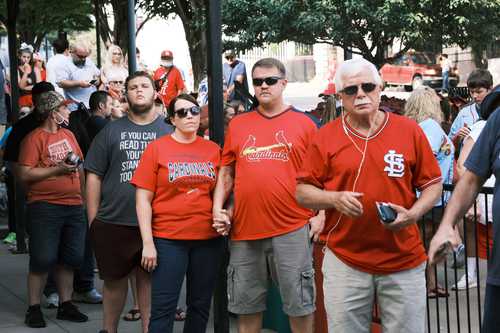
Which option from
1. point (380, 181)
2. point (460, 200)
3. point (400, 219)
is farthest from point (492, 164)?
point (380, 181)

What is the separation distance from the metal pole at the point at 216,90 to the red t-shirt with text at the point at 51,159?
5.11 feet

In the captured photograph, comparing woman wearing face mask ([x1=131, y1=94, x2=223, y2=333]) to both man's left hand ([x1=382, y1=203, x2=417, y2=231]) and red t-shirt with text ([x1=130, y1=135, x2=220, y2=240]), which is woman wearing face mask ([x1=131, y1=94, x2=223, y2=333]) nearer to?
red t-shirt with text ([x1=130, y1=135, x2=220, y2=240])

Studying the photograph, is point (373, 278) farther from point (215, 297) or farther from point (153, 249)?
point (215, 297)

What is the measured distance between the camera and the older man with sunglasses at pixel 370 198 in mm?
4582

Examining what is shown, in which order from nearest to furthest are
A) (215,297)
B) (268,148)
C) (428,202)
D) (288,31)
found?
(428,202) → (268,148) → (215,297) → (288,31)

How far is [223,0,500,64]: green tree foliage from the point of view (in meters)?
19.2

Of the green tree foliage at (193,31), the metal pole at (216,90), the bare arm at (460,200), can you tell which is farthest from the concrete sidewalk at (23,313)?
the green tree foliage at (193,31)

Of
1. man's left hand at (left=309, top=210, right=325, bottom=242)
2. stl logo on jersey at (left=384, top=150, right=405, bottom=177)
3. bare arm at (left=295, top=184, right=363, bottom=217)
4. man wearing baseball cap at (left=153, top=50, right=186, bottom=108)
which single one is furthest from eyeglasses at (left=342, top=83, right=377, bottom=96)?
man wearing baseball cap at (left=153, top=50, right=186, bottom=108)

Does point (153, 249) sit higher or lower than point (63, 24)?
lower

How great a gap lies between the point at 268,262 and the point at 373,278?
1433 millimetres

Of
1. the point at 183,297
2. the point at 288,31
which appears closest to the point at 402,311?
the point at 183,297

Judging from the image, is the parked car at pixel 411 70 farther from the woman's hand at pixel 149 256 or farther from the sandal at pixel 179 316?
the woman's hand at pixel 149 256

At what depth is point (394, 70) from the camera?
3997cm

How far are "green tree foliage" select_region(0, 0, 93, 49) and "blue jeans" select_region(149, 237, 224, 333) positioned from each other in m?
19.9
